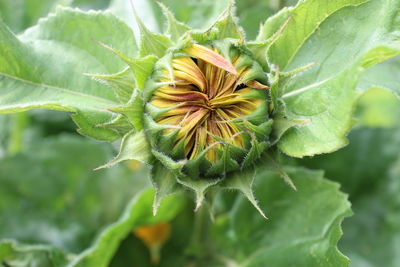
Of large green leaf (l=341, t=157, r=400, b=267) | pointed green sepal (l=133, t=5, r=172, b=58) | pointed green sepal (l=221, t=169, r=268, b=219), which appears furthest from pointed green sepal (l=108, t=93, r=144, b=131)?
large green leaf (l=341, t=157, r=400, b=267)

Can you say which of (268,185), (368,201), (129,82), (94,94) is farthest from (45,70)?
(368,201)

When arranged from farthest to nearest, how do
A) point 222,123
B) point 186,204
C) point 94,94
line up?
point 186,204 → point 94,94 → point 222,123

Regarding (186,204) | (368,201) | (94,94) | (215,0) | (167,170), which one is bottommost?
(368,201)

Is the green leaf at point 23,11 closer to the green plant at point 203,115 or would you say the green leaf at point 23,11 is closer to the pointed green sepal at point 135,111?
the green plant at point 203,115

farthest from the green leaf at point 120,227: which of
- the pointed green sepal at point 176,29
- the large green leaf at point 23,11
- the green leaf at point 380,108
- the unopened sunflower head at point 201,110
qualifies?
the green leaf at point 380,108

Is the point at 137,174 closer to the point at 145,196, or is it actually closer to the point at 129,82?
the point at 145,196

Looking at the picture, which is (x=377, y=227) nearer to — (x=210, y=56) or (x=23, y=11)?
(x=210, y=56)

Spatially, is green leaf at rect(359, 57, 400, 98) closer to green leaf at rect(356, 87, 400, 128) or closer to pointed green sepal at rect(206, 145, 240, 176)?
pointed green sepal at rect(206, 145, 240, 176)
